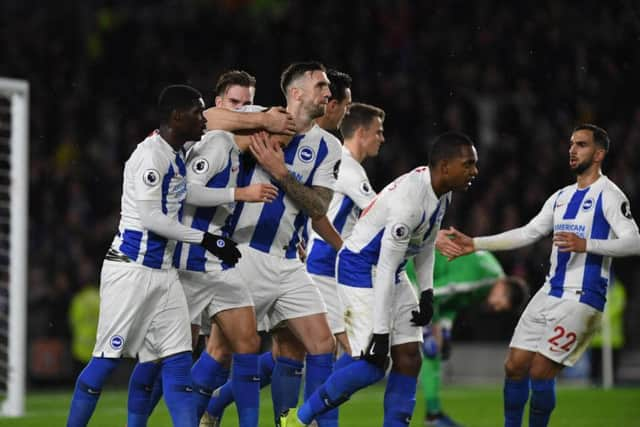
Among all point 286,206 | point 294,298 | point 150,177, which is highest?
point 150,177

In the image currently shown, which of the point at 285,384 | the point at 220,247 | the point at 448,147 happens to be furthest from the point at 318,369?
the point at 448,147

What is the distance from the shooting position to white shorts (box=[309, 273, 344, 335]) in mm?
7949

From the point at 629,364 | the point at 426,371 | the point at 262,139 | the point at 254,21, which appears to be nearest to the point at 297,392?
the point at 262,139

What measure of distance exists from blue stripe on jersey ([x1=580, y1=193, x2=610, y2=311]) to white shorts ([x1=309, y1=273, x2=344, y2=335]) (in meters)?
1.55

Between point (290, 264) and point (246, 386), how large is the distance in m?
0.77

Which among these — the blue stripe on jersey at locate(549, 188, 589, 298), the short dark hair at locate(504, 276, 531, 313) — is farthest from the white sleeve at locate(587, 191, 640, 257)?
the short dark hair at locate(504, 276, 531, 313)

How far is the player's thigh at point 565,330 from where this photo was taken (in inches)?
289

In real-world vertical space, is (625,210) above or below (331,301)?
above

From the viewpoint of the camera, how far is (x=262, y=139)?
266 inches

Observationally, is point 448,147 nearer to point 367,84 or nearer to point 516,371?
point 516,371

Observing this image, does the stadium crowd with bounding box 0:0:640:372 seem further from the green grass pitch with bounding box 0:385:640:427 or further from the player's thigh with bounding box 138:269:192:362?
the player's thigh with bounding box 138:269:192:362

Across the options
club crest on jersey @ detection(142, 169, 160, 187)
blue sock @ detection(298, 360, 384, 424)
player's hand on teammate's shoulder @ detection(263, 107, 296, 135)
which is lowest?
blue sock @ detection(298, 360, 384, 424)

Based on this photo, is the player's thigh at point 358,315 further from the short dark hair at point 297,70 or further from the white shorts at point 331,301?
the short dark hair at point 297,70

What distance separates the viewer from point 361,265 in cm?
695
